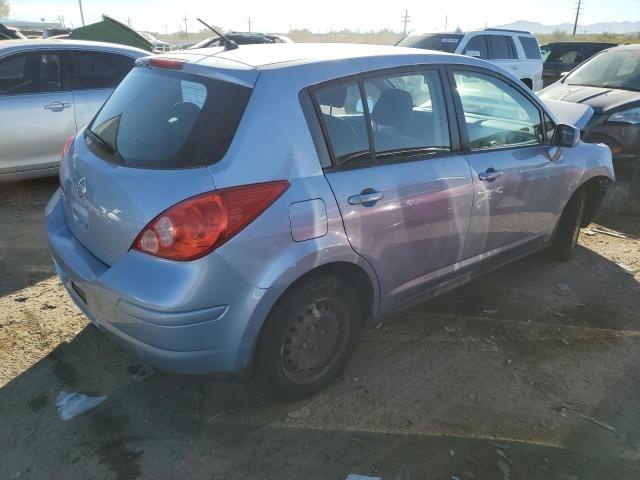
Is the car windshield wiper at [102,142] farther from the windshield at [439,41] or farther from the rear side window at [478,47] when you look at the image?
the rear side window at [478,47]

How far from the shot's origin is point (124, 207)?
227 centimetres

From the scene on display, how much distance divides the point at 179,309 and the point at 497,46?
10156mm

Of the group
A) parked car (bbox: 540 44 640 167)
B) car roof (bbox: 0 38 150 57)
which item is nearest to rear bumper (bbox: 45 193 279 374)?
car roof (bbox: 0 38 150 57)

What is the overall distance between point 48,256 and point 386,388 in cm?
295

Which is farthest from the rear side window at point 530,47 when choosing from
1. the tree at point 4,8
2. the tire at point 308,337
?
the tree at point 4,8

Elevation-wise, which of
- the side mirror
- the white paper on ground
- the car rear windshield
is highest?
the car rear windshield

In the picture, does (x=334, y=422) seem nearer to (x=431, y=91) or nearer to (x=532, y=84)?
(x=431, y=91)

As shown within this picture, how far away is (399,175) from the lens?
272 centimetres

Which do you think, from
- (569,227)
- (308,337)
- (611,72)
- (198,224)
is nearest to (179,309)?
(198,224)

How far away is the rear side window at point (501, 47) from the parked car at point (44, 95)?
7330 mm

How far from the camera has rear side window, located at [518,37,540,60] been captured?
36.5 feet

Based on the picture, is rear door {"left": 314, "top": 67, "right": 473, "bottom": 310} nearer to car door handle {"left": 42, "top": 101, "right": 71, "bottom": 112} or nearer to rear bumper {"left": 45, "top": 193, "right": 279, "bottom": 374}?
rear bumper {"left": 45, "top": 193, "right": 279, "bottom": 374}

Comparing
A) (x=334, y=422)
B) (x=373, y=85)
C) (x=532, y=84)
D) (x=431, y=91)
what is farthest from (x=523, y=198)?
(x=532, y=84)

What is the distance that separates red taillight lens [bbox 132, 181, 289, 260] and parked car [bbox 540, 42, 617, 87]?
13383mm
